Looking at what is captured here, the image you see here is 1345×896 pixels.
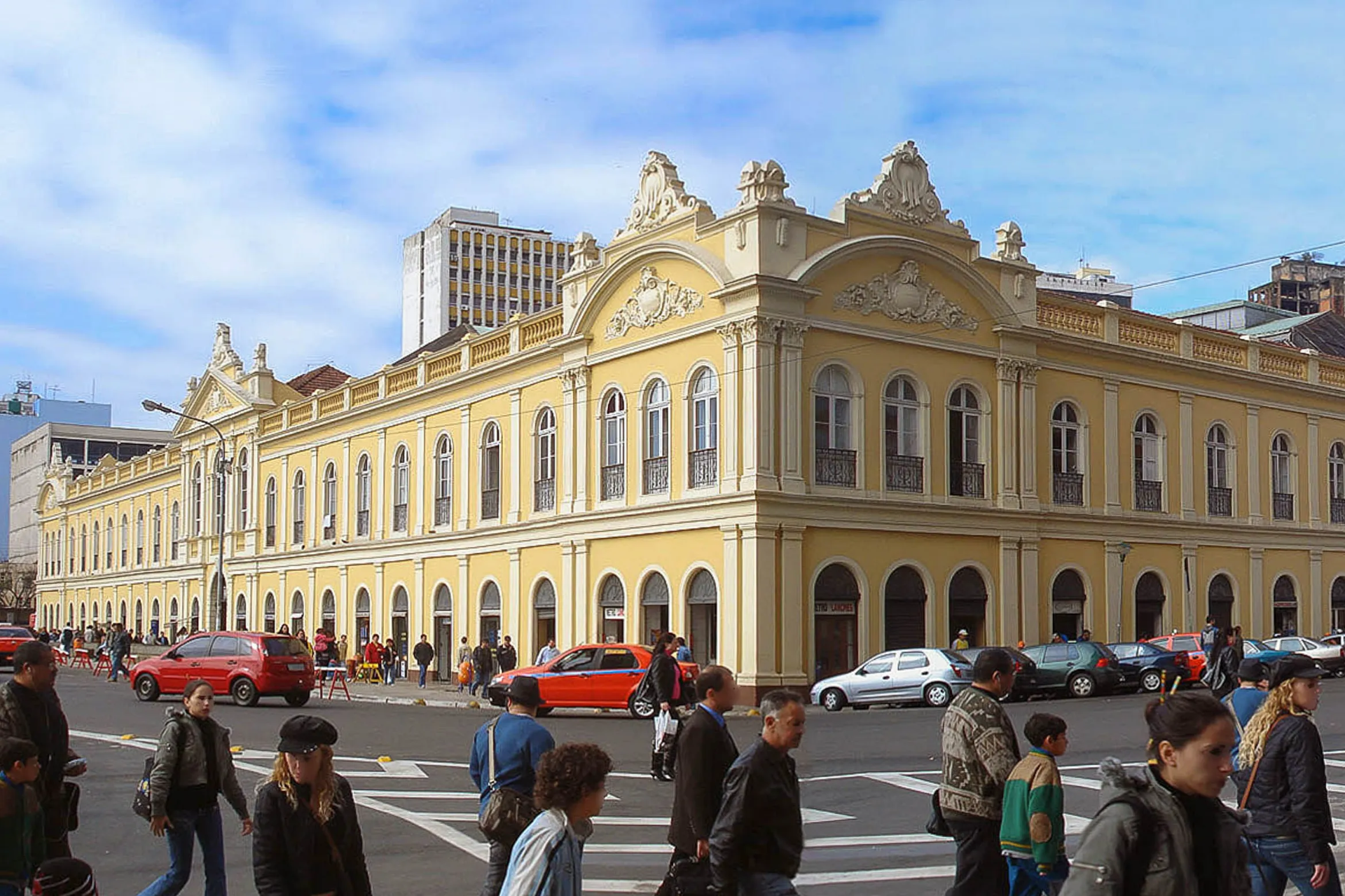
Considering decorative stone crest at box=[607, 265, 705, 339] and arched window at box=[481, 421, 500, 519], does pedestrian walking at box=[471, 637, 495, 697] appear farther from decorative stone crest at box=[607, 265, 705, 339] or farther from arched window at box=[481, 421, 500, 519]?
decorative stone crest at box=[607, 265, 705, 339]

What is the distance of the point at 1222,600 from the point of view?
142 feet

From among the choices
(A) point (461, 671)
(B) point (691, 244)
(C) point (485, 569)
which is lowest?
(A) point (461, 671)

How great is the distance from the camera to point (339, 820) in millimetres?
6246

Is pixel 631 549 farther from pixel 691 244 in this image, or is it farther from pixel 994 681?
pixel 994 681

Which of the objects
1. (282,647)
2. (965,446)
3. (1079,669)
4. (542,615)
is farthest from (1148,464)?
(282,647)

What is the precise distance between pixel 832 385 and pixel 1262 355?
59.5 ft

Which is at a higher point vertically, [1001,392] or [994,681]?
[1001,392]

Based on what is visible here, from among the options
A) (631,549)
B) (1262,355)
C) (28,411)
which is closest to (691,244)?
(631,549)

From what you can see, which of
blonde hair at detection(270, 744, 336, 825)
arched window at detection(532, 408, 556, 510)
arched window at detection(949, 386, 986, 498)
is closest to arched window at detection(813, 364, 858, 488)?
arched window at detection(949, 386, 986, 498)

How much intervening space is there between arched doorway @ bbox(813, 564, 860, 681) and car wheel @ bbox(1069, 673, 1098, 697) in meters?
4.68

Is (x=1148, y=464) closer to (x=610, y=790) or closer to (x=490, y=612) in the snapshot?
(x=490, y=612)

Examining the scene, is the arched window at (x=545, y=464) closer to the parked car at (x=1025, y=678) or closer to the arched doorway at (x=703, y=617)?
the arched doorway at (x=703, y=617)

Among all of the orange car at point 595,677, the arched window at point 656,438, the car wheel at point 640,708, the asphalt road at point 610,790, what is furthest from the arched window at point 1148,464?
the car wheel at point 640,708

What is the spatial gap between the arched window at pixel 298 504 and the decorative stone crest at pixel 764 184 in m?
27.1
